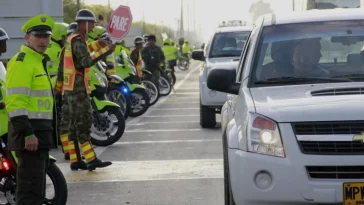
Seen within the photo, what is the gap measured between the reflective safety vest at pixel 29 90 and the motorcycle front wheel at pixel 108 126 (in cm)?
629

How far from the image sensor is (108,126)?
14188 mm

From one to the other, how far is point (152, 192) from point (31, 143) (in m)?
2.87

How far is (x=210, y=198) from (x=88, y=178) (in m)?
2.24

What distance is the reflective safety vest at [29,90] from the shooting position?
7.50 meters

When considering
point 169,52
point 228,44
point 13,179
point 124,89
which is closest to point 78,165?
point 13,179

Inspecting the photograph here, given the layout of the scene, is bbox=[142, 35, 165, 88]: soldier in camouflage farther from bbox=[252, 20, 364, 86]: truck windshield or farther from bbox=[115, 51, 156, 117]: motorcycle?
bbox=[252, 20, 364, 86]: truck windshield

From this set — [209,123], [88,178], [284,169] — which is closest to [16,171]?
[284,169]

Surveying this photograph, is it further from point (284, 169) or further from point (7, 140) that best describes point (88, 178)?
point (284, 169)

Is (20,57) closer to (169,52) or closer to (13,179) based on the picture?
(13,179)

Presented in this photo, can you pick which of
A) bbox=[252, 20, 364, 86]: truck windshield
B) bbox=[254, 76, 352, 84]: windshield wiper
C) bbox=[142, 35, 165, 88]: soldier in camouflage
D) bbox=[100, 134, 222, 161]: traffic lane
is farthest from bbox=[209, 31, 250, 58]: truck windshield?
bbox=[254, 76, 352, 84]: windshield wiper

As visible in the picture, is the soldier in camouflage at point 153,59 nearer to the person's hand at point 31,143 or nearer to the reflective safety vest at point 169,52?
the reflective safety vest at point 169,52

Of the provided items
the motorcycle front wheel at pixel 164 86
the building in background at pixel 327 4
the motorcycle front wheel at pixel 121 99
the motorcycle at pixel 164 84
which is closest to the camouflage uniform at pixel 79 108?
the motorcycle front wheel at pixel 121 99

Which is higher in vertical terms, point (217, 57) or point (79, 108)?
point (79, 108)

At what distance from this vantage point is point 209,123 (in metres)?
17.3
